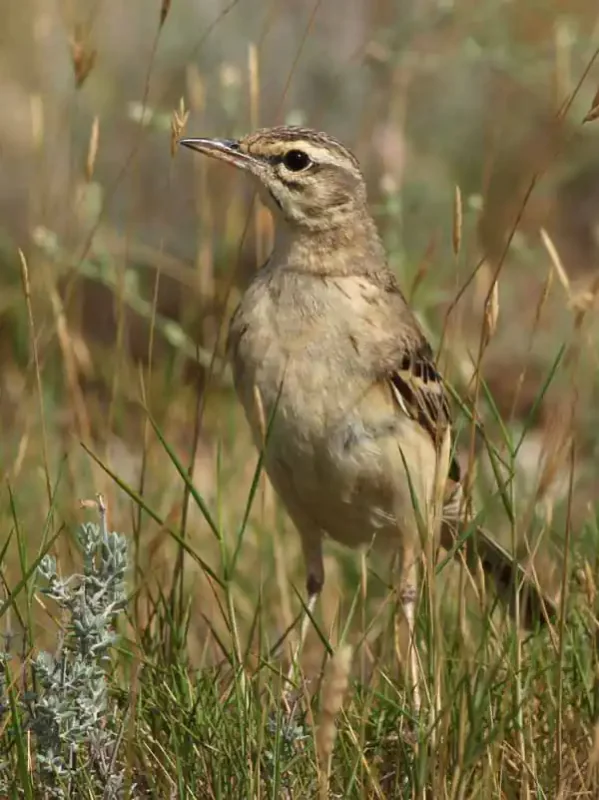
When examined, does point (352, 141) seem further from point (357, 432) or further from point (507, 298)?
point (357, 432)

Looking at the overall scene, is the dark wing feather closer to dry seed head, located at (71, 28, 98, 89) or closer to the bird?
the bird

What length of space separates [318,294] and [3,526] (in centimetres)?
108

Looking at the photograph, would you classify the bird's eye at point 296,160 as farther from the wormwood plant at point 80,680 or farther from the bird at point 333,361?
the wormwood plant at point 80,680

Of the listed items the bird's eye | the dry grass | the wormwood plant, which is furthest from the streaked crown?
the wormwood plant

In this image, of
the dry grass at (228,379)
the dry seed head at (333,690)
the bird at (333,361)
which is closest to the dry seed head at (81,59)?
the dry grass at (228,379)

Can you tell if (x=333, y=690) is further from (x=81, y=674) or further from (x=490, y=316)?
(x=490, y=316)

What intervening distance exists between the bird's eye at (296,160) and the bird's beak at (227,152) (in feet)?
0.34

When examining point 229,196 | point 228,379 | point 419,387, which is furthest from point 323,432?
point 229,196

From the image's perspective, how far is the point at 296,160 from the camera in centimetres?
388

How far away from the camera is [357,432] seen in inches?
145

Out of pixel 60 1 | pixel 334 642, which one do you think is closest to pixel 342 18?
pixel 60 1

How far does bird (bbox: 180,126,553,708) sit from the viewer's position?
12.0ft

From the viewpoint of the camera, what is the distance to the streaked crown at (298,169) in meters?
3.79

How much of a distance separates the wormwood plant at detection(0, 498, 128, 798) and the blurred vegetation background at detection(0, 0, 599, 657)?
5.10ft
